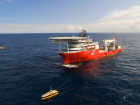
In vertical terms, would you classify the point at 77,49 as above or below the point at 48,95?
above

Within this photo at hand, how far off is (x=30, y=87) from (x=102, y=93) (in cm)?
1872

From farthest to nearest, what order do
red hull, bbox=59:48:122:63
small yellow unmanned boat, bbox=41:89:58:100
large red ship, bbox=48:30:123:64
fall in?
red hull, bbox=59:48:122:63 → large red ship, bbox=48:30:123:64 → small yellow unmanned boat, bbox=41:89:58:100

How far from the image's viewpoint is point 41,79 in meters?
27.8

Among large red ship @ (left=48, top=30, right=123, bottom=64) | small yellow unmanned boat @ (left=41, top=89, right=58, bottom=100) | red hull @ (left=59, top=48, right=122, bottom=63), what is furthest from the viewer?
red hull @ (left=59, top=48, right=122, bottom=63)

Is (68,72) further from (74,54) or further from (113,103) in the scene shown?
(113,103)

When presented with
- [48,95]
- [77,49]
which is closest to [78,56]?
[77,49]

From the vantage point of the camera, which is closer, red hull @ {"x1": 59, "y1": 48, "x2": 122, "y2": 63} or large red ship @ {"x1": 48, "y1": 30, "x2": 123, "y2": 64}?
large red ship @ {"x1": 48, "y1": 30, "x2": 123, "y2": 64}

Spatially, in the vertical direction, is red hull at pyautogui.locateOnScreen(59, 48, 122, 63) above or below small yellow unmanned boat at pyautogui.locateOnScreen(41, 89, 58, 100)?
above

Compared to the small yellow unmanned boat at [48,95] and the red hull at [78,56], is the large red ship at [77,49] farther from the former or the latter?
the small yellow unmanned boat at [48,95]

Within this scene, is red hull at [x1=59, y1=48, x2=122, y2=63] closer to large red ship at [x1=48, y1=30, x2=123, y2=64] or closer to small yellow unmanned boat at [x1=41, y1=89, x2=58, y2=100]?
large red ship at [x1=48, y1=30, x2=123, y2=64]

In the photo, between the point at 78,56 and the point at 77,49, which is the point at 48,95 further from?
the point at 77,49

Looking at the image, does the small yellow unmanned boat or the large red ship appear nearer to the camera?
the small yellow unmanned boat

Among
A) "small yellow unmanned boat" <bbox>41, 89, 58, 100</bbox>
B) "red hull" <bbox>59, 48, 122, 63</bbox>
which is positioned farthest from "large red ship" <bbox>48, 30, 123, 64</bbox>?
"small yellow unmanned boat" <bbox>41, 89, 58, 100</bbox>

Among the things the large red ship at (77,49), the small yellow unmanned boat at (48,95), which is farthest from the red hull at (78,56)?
the small yellow unmanned boat at (48,95)
